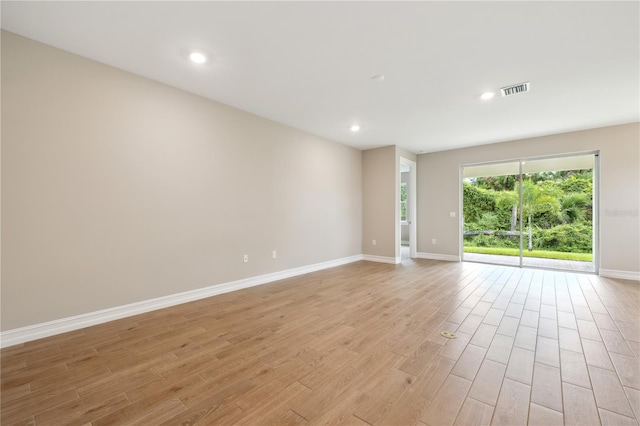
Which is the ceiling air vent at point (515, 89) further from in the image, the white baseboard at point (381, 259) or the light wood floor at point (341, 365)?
the white baseboard at point (381, 259)

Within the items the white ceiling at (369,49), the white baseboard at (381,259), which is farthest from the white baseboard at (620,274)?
the white baseboard at (381,259)

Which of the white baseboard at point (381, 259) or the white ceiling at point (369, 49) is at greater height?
the white ceiling at point (369, 49)

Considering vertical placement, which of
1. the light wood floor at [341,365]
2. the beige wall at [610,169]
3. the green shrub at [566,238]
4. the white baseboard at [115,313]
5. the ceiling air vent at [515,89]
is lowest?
the light wood floor at [341,365]

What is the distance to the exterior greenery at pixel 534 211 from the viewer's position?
548 cm

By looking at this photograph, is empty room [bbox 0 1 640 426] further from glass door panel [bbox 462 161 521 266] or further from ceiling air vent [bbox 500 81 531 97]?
glass door panel [bbox 462 161 521 266]

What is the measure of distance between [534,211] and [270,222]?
19.5 feet

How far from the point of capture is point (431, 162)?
21.9ft

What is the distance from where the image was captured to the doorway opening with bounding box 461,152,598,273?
5348 millimetres

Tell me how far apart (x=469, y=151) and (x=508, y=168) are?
90 cm

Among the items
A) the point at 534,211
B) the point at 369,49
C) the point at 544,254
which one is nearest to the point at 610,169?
the point at 534,211

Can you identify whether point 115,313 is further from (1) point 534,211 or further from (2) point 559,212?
(2) point 559,212

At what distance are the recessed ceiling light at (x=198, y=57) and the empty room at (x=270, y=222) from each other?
0.8 inches

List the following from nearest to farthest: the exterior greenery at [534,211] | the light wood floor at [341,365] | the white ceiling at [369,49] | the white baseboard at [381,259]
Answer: the light wood floor at [341,365] < the white ceiling at [369,49] < the exterior greenery at [534,211] < the white baseboard at [381,259]

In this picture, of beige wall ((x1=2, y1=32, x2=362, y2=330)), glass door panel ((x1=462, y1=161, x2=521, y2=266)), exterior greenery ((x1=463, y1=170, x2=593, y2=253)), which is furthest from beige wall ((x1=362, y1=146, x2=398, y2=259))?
beige wall ((x1=2, y1=32, x2=362, y2=330))
